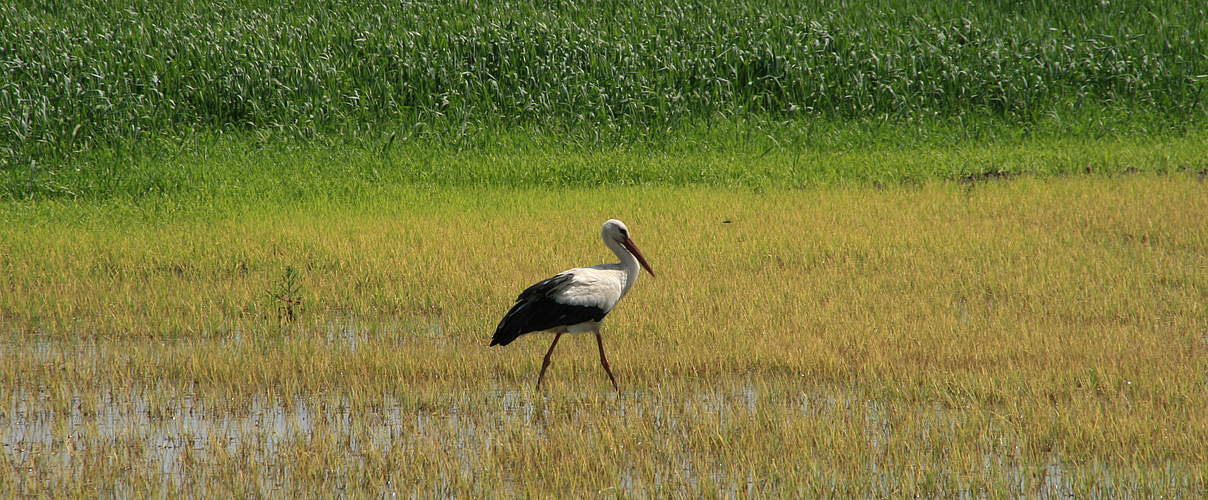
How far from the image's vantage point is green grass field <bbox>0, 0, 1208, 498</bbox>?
5.86 meters

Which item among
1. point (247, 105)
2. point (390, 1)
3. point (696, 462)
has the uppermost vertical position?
point (390, 1)

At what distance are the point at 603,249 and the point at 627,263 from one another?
363cm

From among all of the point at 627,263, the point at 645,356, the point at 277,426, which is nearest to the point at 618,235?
the point at 627,263

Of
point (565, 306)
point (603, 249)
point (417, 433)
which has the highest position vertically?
point (565, 306)

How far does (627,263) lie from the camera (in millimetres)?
7465

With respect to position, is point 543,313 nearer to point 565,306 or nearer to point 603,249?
point 565,306

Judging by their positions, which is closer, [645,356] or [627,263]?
[627,263]

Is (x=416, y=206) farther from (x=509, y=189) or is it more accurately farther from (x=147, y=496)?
(x=147, y=496)

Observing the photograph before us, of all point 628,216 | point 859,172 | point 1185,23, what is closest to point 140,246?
point 628,216

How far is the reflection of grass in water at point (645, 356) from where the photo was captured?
18.5ft

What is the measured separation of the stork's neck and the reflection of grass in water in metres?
0.49

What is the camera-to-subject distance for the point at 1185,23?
23.3 metres

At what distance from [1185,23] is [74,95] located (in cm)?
1937

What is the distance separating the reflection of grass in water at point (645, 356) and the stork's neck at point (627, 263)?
0.49 m
